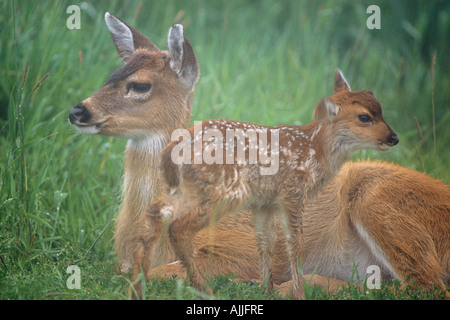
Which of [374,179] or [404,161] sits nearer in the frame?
[374,179]

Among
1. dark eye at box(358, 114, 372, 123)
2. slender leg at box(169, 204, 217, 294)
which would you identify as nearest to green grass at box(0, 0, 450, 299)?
slender leg at box(169, 204, 217, 294)

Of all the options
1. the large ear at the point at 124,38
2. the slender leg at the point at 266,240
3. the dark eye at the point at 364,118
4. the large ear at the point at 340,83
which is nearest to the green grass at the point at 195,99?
the slender leg at the point at 266,240

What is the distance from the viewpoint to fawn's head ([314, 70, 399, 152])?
387 centimetres

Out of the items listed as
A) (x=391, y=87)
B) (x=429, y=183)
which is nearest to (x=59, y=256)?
(x=429, y=183)

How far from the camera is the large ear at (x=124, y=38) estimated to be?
4.78 metres

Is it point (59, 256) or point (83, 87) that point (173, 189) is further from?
point (83, 87)

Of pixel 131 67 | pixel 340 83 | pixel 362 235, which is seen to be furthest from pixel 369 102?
pixel 131 67

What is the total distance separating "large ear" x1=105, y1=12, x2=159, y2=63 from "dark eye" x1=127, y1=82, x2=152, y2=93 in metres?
0.53

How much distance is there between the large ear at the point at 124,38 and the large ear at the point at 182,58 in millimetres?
523

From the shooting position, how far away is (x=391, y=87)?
805 cm

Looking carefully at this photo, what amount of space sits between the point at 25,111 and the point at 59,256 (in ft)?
4.70

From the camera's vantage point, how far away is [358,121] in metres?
3.88

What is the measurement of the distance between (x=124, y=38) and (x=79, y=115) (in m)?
0.89

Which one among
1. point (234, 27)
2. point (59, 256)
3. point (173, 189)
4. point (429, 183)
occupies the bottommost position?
point (59, 256)
